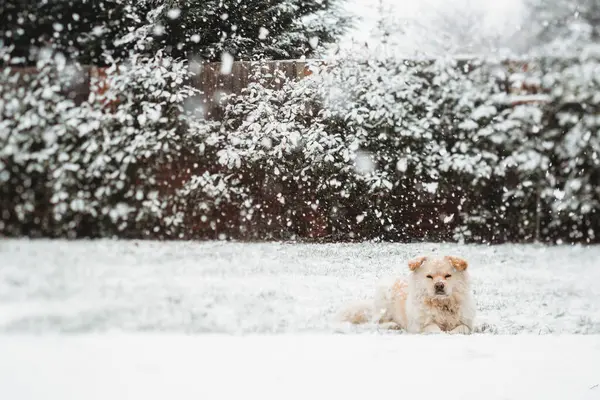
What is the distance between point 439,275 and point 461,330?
203 millimetres

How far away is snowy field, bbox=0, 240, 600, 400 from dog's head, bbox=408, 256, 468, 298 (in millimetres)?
122

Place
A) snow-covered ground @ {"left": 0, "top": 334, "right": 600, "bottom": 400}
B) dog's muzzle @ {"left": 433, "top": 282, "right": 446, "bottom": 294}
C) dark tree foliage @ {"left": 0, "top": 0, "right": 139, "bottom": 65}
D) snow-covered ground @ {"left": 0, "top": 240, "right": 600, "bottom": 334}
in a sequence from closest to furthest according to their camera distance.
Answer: snow-covered ground @ {"left": 0, "top": 334, "right": 600, "bottom": 400}
dark tree foliage @ {"left": 0, "top": 0, "right": 139, "bottom": 65}
snow-covered ground @ {"left": 0, "top": 240, "right": 600, "bottom": 334}
dog's muzzle @ {"left": 433, "top": 282, "right": 446, "bottom": 294}

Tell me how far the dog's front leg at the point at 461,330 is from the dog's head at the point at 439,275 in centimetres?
12

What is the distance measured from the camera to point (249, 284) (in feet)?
5.77

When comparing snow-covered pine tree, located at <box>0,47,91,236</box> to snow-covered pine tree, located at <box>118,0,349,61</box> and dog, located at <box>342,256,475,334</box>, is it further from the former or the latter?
dog, located at <box>342,256,475,334</box>

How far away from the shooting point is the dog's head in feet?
5.14

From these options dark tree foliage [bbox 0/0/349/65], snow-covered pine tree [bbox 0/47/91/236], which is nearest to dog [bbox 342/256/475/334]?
dark tree foliage [bbox 0/0/349/65]

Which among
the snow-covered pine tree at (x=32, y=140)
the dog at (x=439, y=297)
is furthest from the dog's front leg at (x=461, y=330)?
the snow-covered pine tree at (x=32, y=140)

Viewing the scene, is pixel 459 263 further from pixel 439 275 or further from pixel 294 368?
pixel 294 368

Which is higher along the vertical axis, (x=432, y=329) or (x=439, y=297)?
(x=439, y=297)

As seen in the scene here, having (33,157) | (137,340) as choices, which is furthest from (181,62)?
(137,340)

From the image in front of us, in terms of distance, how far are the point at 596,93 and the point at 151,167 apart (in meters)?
1.63

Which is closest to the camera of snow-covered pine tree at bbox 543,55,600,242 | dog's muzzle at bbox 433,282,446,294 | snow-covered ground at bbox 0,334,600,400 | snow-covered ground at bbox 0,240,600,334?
snow-covered ground at bbox 0,334,600,400

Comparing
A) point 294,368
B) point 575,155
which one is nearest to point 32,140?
point 294,368
